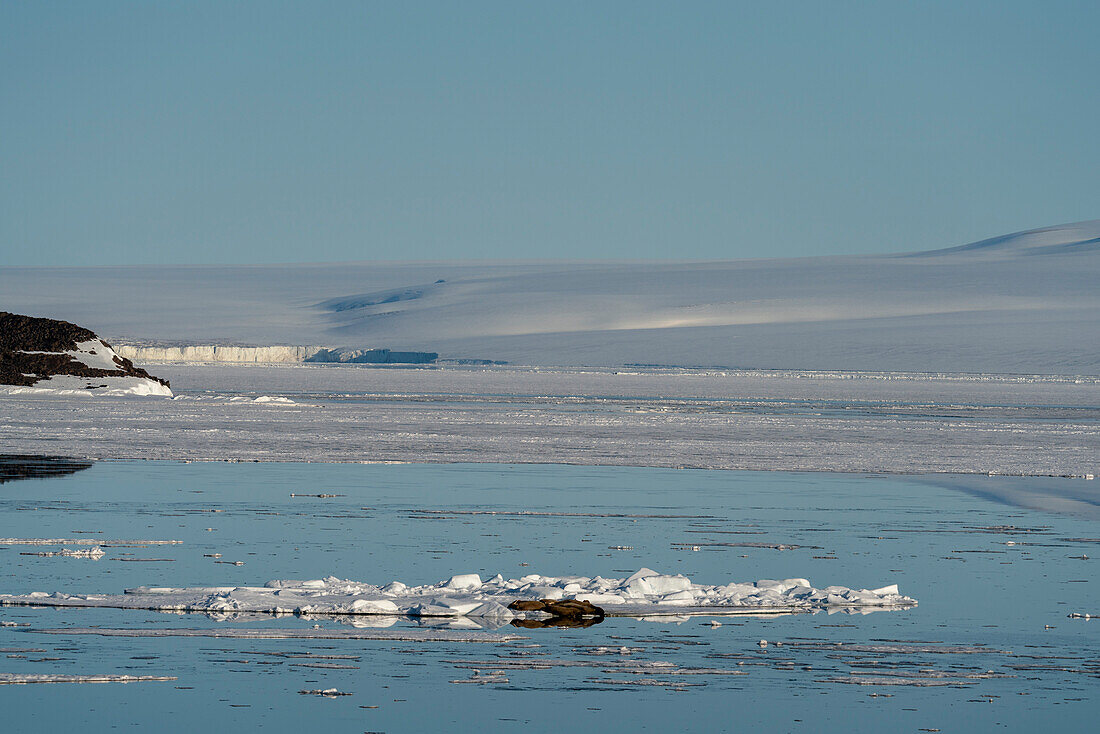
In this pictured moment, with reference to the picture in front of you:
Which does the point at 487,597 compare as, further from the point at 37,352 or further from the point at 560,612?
the point at 37,352

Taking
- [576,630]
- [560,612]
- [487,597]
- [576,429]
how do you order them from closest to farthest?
1. [576,630]
2. [560,612]
3. [487,597]
4. [576,429]

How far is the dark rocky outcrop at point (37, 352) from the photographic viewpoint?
29.3 metres

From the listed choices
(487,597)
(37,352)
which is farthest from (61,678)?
(37,352)

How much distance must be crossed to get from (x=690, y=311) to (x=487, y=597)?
291ft

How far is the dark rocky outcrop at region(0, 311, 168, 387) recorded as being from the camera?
29328 millimetres

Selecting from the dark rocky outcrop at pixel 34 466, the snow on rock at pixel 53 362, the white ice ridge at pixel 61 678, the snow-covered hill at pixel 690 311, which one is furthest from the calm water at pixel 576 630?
the snow-covered hill at pixel 690 311

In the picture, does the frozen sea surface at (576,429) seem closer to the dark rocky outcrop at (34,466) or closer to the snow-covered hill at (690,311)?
the dark rocky outcrop at (34,466)

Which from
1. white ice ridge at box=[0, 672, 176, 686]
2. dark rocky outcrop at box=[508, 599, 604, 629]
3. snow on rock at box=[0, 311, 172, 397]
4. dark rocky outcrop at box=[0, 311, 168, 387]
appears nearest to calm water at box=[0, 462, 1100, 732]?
white ice ridge at box=[0, 672, 176, 686]

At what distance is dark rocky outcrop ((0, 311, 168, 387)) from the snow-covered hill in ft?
156

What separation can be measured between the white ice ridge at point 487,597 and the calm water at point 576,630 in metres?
0.21

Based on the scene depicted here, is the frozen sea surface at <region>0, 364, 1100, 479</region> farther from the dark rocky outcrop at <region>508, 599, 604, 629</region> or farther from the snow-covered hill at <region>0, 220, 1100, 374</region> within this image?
the snow-covered hill at <region>0, 220, 1100, 374</region>

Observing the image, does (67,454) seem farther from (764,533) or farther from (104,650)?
(104,650)

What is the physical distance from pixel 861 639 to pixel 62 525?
18.5 ft

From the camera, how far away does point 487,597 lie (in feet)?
25.1
